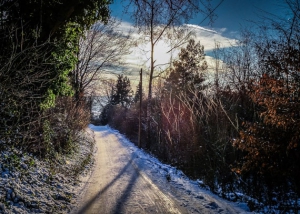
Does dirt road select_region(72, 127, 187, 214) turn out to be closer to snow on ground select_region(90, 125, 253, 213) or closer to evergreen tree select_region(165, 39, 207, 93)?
snow on ground select_region(90, 125, 253, 213)

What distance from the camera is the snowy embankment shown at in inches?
178

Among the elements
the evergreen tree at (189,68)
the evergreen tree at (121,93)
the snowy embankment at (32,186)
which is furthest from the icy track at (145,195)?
the evergreen tree at (121,93)

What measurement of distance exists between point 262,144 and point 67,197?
16.4 ft

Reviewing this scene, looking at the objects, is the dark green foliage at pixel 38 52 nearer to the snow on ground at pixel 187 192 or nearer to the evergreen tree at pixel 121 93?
the snow on ground at pixel 187 192

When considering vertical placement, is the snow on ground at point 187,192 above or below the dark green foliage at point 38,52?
below

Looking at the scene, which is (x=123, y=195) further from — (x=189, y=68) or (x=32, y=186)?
(x=189, y=68)

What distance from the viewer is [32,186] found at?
5332 millimetres

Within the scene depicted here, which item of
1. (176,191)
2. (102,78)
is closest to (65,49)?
(176,191)

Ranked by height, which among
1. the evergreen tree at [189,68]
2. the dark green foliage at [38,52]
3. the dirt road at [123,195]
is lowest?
the dirt road at [123,195]

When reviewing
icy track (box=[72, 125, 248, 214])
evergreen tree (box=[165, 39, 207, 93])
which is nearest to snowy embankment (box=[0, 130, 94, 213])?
icy track (box=[72, 125, 248, 214])

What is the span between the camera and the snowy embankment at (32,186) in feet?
14.9

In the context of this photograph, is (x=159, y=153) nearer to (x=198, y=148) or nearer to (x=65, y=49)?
(x=198, y=148)

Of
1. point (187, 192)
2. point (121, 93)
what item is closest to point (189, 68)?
point (187, 192)

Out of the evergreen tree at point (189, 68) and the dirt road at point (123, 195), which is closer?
the dirt road at point (123, 195)
